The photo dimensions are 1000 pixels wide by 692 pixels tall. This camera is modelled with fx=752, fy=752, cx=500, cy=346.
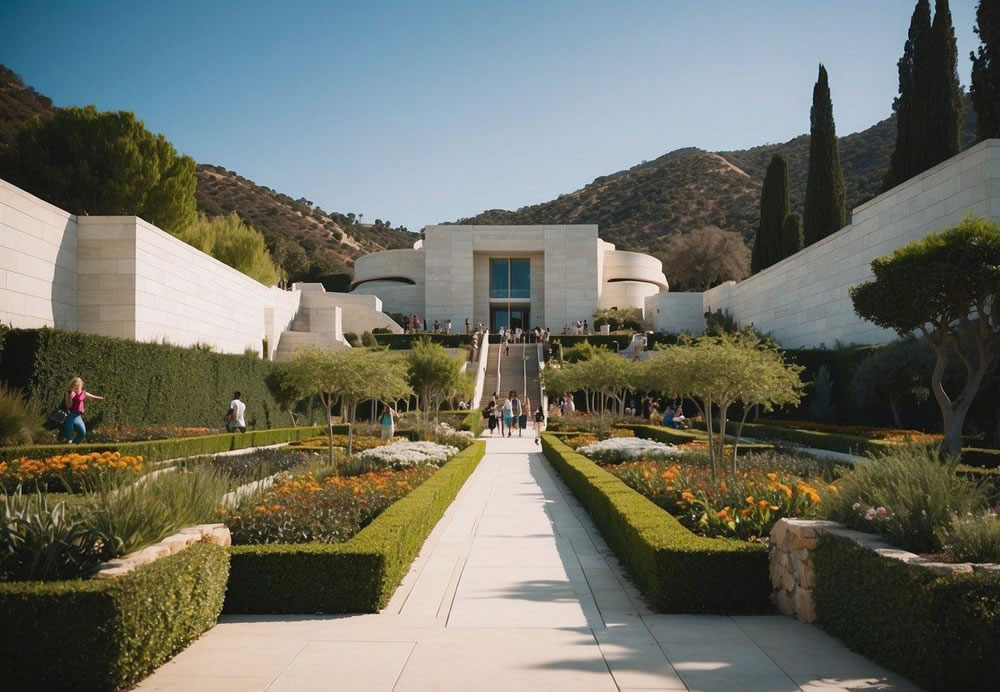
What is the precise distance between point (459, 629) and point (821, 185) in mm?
39454

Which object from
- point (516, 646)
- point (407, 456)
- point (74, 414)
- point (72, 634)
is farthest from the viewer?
point (74, 414)

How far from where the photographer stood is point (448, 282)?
200 feet

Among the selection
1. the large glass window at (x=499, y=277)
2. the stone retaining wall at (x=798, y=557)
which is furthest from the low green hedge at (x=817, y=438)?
the large glass window at (x=499, y=277)

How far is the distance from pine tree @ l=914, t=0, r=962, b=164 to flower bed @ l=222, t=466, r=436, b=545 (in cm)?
2794

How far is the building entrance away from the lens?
6362 cm

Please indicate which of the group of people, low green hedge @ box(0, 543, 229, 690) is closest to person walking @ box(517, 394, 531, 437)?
the group of people

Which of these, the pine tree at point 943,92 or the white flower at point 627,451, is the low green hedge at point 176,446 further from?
the pine tree at point 943,92

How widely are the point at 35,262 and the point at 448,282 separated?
4263cm

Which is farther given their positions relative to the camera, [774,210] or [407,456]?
[774,210]

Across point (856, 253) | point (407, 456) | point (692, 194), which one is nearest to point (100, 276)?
point (407, 456)

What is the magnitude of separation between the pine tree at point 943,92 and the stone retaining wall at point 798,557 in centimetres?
2844

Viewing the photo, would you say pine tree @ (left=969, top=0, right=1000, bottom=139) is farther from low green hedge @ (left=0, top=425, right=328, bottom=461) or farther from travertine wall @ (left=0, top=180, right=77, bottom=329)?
travertine wall @ (left=0, top=180, right=77, bottom=329)

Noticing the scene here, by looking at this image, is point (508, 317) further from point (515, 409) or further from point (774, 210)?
point (515, 409)

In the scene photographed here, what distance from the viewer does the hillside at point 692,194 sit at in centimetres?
8769
